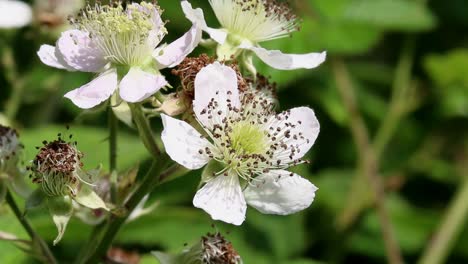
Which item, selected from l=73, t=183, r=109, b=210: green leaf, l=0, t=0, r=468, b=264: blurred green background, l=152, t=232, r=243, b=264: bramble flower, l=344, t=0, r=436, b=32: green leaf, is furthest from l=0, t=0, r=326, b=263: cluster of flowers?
l=344, t=0, r=436, b=32: green leaf

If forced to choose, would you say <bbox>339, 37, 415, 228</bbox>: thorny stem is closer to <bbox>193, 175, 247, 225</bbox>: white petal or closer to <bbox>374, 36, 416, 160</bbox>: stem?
<bbox>374, 36, 416, 160</bbox>: stem

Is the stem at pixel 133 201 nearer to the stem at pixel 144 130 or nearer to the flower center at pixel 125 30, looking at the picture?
the stem at pixel 144 130

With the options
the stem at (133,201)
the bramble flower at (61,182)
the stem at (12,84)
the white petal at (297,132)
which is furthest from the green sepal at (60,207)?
the stem at (12,84)

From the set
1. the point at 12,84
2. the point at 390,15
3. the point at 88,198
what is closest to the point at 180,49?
the point at 88,198

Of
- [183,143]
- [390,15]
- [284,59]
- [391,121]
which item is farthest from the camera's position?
A: [391,121]

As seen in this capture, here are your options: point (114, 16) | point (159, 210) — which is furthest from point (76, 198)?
point (159, 210)

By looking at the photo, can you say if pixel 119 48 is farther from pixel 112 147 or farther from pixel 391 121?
pixel 391 121

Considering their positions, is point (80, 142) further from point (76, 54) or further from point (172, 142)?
point (172, 142)
